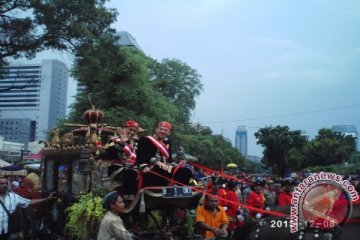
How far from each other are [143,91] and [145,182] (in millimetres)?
15955

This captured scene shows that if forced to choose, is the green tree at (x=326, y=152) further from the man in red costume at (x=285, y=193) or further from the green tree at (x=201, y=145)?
the man in red costume at (x=285, y=193)

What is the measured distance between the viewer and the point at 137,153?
6688 millimetres

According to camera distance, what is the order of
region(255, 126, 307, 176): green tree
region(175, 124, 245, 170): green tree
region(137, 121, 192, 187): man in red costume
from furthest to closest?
region(255, 126, 307, 176): green tree < region(175, 124, 245, 170): green tree < region(137, 121, 192, 187): man in red costume

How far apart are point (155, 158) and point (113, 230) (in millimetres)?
2189

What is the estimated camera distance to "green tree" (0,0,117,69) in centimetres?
1310

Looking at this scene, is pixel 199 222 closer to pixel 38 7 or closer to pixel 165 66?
pixel 38 7

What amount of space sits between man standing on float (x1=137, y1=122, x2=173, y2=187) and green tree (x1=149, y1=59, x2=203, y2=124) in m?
28.4

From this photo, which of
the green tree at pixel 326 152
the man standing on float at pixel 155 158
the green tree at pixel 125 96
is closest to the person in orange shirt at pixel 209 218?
the man standing on float at pixel 155 158

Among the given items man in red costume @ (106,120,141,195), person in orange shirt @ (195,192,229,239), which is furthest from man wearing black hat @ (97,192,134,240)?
person in orange shirt @ (195,192,229,239)

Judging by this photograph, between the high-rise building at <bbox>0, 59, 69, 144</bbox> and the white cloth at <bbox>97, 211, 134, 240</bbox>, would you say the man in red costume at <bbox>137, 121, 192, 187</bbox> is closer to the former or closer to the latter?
the white cloth at <bbox>97, 211, 134, 240</bbox>

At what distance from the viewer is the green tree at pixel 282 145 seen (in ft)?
160

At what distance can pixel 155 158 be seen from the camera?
6.59 metres

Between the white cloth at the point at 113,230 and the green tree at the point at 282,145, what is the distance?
4492 cm

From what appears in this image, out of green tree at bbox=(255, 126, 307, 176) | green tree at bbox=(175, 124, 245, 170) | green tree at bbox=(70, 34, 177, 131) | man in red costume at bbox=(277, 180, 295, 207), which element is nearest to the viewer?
man in red costume at bbox=(277, 180, 295, 207)
